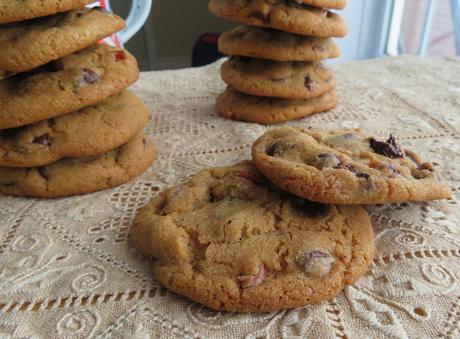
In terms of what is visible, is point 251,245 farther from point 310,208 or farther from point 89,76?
point 89,76

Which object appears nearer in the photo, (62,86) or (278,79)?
(62,86)

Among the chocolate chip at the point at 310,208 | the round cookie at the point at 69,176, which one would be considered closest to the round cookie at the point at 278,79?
the round cookie at the point at 69,176

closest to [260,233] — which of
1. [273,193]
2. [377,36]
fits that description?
[273,193]

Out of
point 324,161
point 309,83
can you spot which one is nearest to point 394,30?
point 309,83

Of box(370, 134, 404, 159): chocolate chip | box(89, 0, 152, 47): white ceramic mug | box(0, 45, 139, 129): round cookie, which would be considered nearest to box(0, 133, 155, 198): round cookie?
box(0, 45, 139, 129): round cookie

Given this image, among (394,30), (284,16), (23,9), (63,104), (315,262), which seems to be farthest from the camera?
(394,30)

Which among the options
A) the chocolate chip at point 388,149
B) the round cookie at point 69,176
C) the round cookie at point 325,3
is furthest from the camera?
the round cookie at point 325,3

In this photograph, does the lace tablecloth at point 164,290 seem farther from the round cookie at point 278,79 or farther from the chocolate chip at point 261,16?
the chocolate chip at point 261,16
